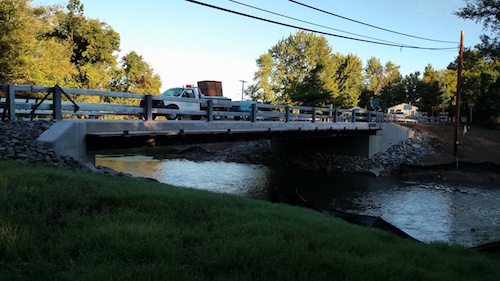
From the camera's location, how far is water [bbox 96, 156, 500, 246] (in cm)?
1382

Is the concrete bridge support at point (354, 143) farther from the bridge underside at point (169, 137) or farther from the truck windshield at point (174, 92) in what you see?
the truck windshield at point (174, 92)

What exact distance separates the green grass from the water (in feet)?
22.9

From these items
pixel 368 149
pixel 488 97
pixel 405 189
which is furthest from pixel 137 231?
pixel 488 97

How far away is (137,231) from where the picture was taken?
4961 mm

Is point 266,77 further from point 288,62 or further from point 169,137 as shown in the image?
point 169,137

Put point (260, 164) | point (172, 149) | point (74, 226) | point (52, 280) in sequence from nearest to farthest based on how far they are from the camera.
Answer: point (52, 280), point (74, 226), point (260, 164), point (172, 149)

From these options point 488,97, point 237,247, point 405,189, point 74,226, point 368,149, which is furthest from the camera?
point 488,97

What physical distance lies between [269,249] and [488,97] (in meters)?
60.3

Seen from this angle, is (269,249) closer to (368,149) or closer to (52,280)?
(52,280)

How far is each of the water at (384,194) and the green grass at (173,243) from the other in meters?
6.99

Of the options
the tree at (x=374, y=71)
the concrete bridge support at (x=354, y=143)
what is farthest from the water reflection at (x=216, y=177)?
the tree at (x=374, y=71)

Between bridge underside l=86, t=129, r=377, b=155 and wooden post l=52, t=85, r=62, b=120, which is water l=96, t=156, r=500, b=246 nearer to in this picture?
bridge underside l=86, t=129, r=377, b=155

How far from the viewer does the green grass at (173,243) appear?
160 inches

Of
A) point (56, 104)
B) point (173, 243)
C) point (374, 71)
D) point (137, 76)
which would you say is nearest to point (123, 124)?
point (56, 104)
